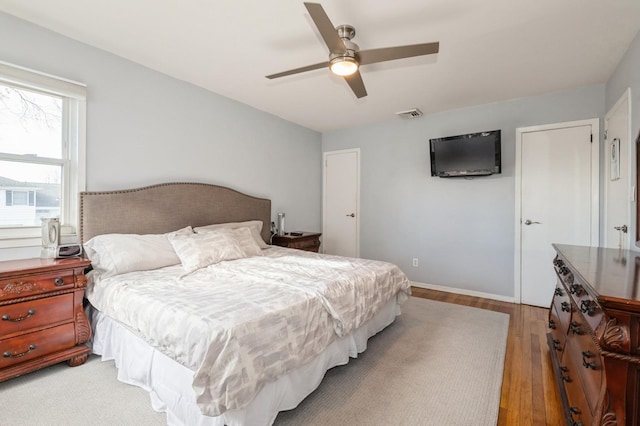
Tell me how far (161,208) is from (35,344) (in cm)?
145

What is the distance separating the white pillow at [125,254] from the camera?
237 cm

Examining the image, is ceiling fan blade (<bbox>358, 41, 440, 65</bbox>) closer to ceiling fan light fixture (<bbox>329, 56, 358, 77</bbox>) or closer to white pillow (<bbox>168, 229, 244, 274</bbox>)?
ceiling fan light fixture (<bbox>329, 56, 358, 77</bbox>)

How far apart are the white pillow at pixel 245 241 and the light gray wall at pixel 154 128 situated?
0.81 m

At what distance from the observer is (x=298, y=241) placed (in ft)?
14.0

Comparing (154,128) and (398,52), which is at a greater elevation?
(398,52)

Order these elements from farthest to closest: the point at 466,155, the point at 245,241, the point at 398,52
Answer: the point at 466,155
the point at 245,241
the point at 398,52

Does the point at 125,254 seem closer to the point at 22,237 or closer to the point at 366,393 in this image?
the point at 22,237

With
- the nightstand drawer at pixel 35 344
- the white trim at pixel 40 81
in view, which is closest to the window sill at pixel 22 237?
the nightstand drawer at pixel 35 344

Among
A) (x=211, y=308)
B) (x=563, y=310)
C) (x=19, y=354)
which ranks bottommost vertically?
(x=19, y=354)

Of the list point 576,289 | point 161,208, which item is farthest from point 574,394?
point 161,208

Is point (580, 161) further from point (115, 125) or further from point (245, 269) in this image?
point (115, 125)

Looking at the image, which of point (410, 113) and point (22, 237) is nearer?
point (22, 237)

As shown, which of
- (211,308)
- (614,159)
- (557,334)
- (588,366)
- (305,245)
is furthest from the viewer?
(305,245)

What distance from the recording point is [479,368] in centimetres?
223
